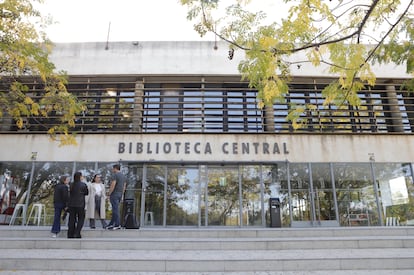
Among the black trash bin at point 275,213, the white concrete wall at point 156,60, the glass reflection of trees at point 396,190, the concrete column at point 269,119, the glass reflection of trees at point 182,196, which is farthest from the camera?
the white concrete wall at point 156,60

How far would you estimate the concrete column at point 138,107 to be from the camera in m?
13.9

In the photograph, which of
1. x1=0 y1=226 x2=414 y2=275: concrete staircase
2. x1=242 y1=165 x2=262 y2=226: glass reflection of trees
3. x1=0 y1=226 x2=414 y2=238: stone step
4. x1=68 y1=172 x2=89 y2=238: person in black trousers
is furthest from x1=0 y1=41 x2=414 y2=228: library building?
x1=0 y1=226 x2=414 y2=275: concrete staircase

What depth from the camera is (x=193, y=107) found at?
47.8ft

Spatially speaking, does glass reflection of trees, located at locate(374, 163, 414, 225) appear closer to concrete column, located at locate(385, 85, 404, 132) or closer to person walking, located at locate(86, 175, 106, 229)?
concrete column, located at locate(385, 85, 404, 132)

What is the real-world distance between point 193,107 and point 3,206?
29.4ft

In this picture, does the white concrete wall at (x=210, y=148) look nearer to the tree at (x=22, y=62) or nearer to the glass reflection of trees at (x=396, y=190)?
the glass reflection of trees at (x=396, y=190)

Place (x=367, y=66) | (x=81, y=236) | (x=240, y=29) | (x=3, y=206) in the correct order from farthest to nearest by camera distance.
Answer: (x=3, y=206)
(x=81, y=236)
(x=240, y=29)
(x=367, y=66)

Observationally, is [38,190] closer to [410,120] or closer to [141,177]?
[141,177]

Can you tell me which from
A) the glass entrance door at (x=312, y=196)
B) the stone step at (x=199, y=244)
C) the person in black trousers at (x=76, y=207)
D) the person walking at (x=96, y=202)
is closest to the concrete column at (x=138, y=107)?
the person walking at (x=96, y=202)

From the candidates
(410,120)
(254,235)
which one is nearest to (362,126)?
(410,120)

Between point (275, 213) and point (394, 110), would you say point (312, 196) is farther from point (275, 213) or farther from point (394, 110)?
point (394, 110)

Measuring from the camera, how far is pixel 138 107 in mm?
14234

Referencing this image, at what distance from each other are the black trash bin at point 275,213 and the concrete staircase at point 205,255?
3897 millimetres

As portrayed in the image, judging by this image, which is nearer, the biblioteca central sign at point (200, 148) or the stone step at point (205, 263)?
the stone step at point (205, 263)
